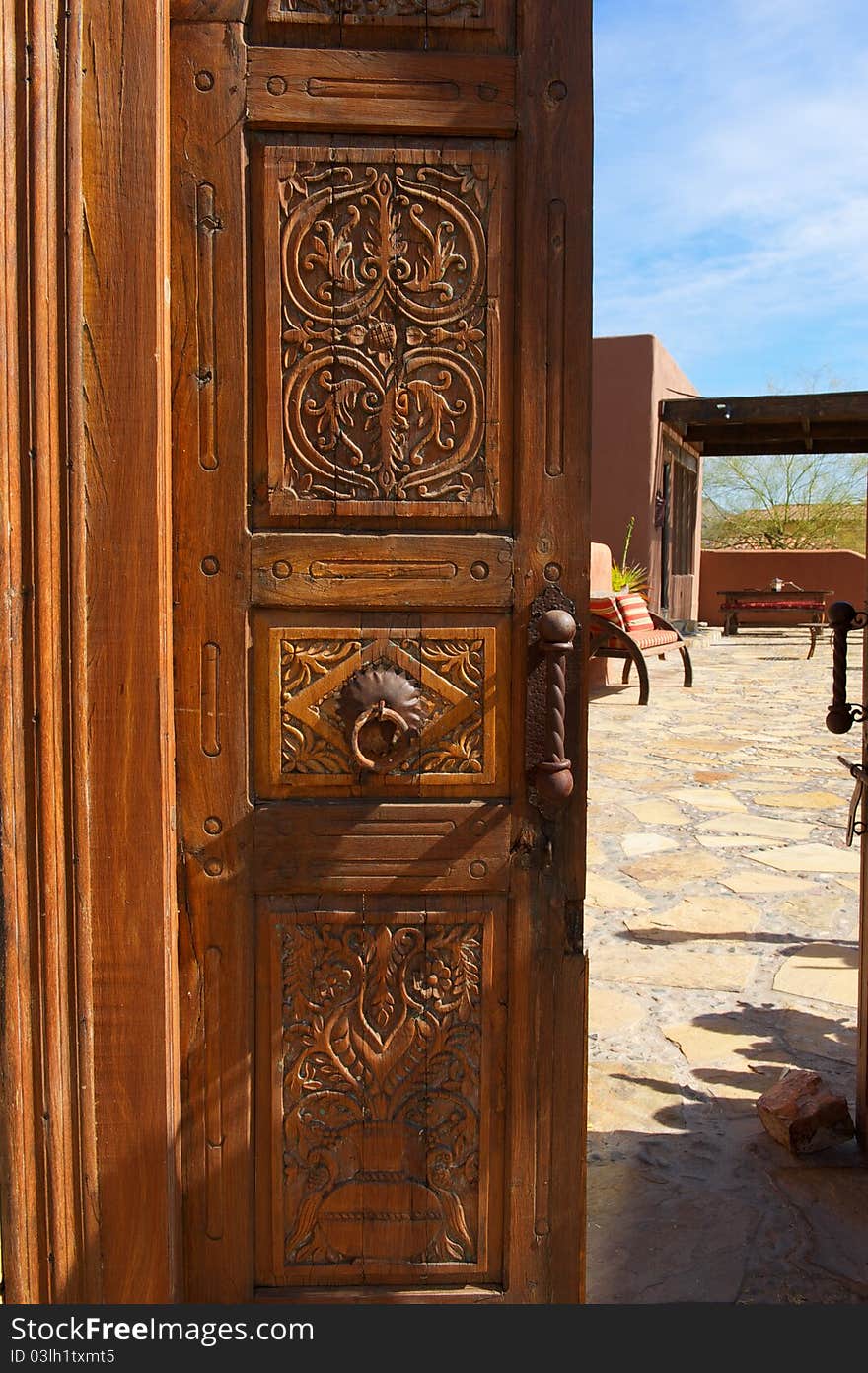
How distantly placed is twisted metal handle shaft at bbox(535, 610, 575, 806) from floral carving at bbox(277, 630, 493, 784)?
10cm

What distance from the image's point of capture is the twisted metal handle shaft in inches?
65.2

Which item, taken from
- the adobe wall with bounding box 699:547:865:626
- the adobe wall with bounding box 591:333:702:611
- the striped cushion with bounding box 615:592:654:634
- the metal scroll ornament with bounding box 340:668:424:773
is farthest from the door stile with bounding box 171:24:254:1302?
the adobe wall with bounding box 699:547:865:626

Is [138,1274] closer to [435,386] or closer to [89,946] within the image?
[89,946]

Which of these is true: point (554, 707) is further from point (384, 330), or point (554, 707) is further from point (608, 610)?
point (608, 610)

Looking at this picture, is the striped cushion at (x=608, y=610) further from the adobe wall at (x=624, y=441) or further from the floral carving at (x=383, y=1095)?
the floral carving at (x=383, y=1095)

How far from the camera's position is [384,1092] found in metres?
1.76

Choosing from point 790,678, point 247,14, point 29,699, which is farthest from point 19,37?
point 790,678

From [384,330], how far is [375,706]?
576mm

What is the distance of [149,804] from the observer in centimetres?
163

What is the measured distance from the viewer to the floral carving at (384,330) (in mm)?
1645

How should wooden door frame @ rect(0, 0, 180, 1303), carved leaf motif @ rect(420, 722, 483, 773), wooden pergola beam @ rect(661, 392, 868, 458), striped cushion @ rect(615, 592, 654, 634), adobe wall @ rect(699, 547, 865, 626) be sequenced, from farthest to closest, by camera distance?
1. adobe wall @ rect(699, 547, 865, 626)
2. wooden pergola beam @ rect(661, 392, 868, 458)
3. striped cushion @ rect(615, 592, 654, 634)
4. carved leaf motif @ rect(420, 722, 483, 773)
5. wooden door frame @ rect(0, 0, 180, 1303)

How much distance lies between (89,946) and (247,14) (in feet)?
4.62

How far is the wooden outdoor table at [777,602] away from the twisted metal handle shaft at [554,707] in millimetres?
14322

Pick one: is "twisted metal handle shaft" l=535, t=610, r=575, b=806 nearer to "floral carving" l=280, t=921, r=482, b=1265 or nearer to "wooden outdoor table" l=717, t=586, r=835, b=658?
"floral carving" l=280, t=921, r=482, b=1265
